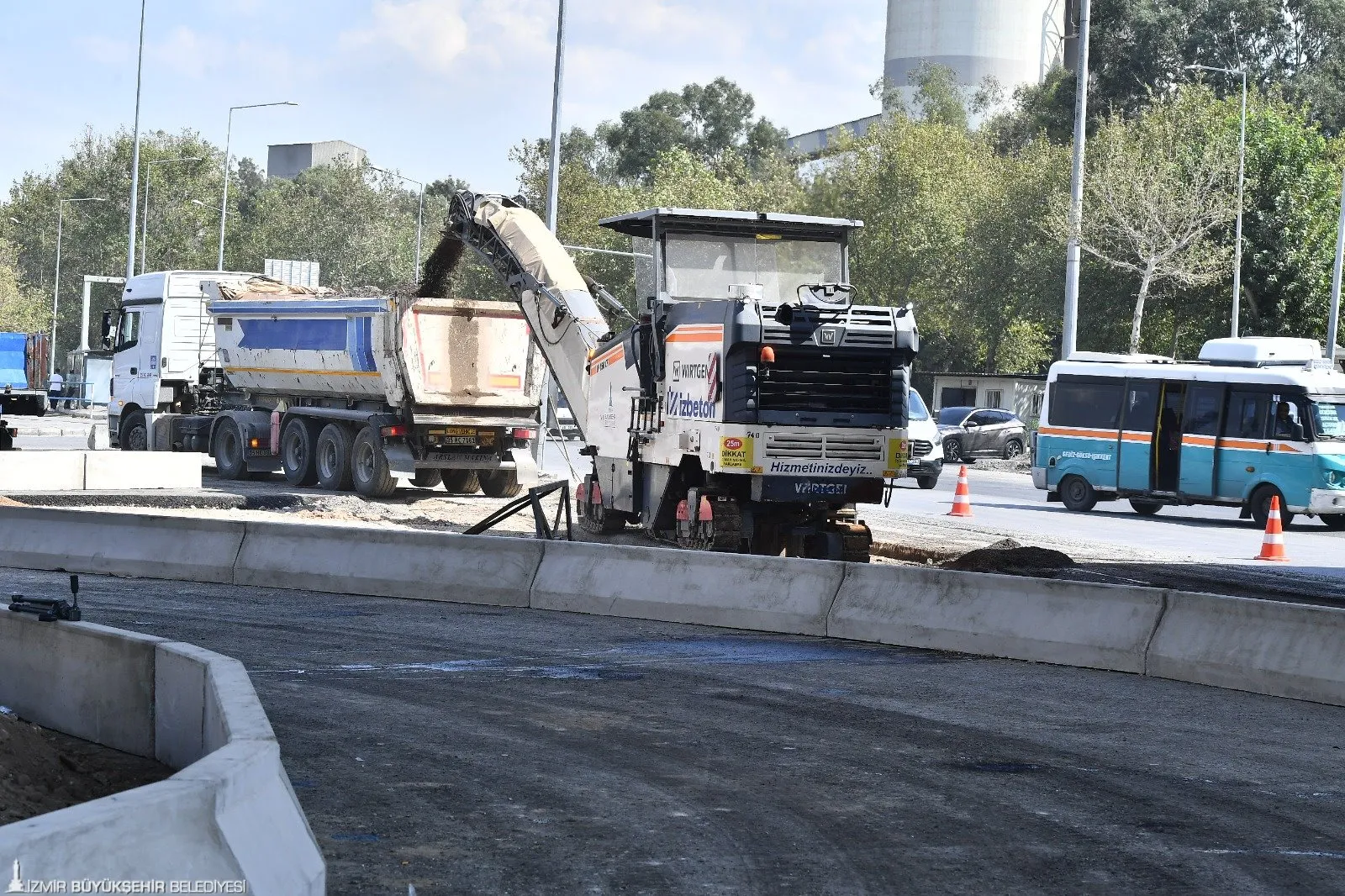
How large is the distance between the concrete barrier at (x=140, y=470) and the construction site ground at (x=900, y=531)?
50cm

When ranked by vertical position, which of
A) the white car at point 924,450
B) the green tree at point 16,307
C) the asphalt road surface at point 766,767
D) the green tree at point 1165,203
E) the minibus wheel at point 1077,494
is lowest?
the asphalt road surface at point 766,767

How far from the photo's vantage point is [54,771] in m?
7.16

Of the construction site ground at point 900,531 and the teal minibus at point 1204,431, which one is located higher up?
the teal minibus at point 1204,431

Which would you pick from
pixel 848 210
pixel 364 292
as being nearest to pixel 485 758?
pixel 364 292

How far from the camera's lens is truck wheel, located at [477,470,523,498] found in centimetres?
2767

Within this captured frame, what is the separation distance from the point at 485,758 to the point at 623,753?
683 millimetres

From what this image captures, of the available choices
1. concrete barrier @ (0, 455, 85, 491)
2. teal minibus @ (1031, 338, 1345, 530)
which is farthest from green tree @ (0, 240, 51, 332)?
teal minibus @ (1031, 338, 1345, 530)

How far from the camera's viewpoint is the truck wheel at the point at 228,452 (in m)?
30.4

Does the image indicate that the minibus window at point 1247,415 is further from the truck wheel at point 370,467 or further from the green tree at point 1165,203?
the green tree at point 1165,203

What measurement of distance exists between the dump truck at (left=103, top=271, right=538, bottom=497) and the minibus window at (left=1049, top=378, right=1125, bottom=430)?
31.0 ft

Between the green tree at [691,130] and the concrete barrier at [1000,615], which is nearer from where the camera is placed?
the concrete barrier at [1000,615]

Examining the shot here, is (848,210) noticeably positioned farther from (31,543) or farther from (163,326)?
(31,543)

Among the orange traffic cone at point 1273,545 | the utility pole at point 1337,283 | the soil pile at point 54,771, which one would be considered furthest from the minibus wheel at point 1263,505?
the soil pile at point 54,771

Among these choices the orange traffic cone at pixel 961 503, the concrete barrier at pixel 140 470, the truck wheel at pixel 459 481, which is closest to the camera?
the concrete barrier at pixel 140 470
